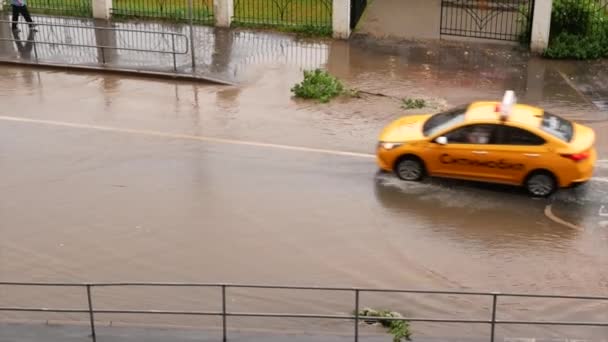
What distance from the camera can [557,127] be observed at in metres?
15.4

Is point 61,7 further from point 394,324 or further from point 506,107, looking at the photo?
point 394,324

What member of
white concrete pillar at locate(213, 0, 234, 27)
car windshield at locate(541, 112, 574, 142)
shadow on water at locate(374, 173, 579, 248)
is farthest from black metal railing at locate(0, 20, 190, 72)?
car windshield at locate(541, 112, 574, 142)

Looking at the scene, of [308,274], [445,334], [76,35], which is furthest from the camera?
[76,35]

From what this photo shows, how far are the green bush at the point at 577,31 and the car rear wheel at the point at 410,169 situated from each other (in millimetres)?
8900

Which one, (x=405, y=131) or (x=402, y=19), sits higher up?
(x=402, y=19)

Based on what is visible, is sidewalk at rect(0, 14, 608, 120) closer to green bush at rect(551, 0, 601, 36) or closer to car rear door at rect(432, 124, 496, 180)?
green bush at rect(551, 0, 601, 36)

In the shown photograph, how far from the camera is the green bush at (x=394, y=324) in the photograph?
36.0ft

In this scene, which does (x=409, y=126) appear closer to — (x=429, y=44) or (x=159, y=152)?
(x=159, y=152)

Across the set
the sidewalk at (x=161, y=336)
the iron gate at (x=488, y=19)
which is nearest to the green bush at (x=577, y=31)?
the iron gate at (x=488, y=19)

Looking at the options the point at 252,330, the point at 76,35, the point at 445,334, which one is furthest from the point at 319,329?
the point at 76,35

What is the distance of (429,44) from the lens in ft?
79.3

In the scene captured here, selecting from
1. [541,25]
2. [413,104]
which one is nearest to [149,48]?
[413,104]

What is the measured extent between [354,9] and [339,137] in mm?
8453

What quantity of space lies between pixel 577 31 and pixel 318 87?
8.10 m
